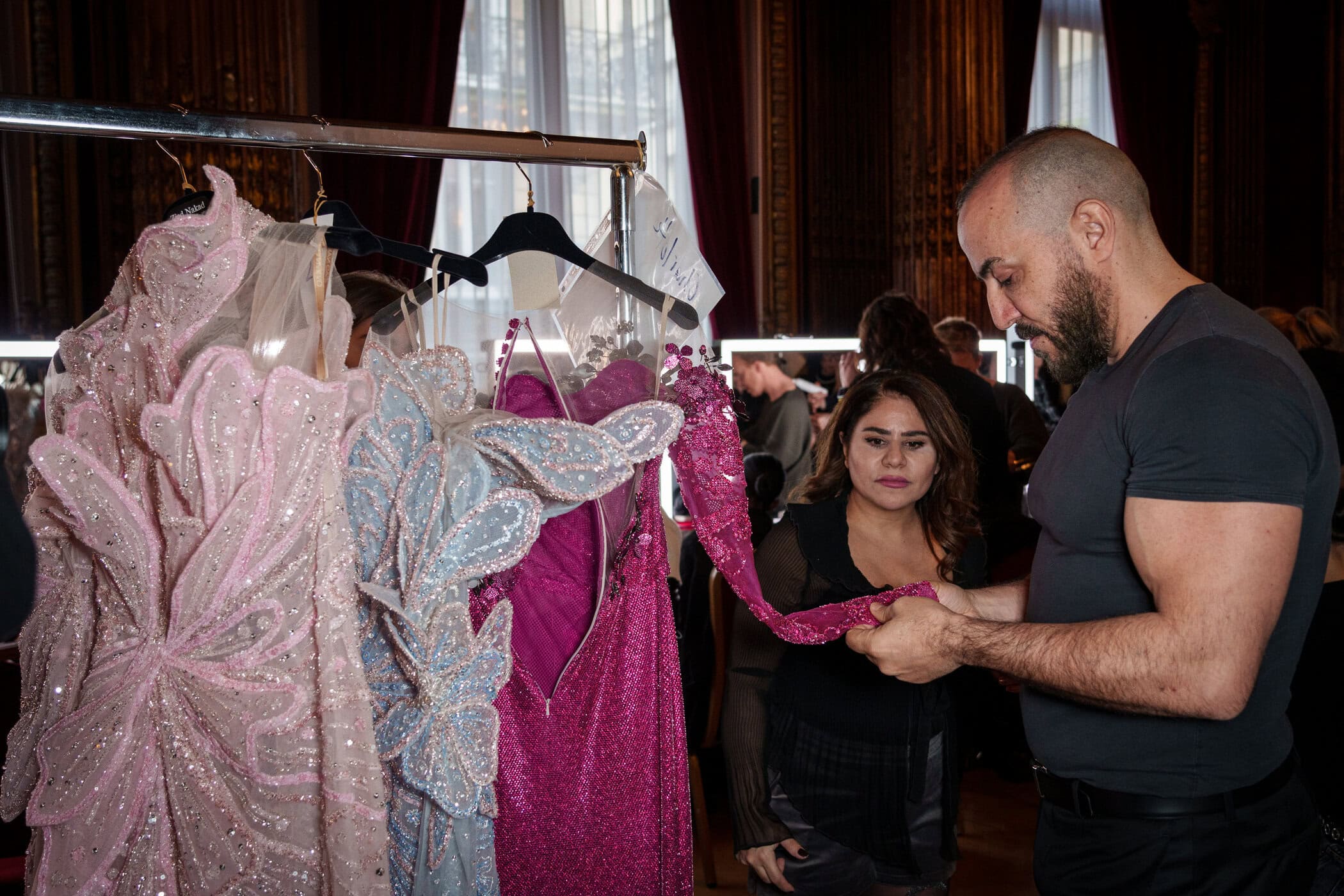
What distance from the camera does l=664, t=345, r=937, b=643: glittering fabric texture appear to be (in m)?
1.52

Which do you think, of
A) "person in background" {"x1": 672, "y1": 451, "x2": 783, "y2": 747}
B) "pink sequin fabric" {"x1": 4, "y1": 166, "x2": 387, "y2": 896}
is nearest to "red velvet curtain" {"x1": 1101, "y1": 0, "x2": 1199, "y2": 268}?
"person in background" {"x1": 672, "y1": 451, "x2": 783, "y2": 747}

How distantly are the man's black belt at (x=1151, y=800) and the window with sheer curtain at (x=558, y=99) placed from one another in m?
4.01

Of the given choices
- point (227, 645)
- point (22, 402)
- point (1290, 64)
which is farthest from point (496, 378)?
point (1290, 64)

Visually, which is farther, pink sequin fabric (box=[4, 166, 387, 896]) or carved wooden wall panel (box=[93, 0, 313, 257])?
carved wooden wall panel (box=[93, 0, 313, 257])

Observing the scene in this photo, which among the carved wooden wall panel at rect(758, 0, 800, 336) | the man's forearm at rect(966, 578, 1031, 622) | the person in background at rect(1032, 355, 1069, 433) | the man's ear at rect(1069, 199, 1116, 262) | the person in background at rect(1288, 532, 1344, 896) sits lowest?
the person in background at rect(1288, 532, 1344, 896)

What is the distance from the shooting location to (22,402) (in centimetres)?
266

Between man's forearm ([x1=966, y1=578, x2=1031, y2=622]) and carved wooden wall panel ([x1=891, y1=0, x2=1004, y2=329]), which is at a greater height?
carved wooden wall panel ([x1=891, y1=0, x2=1004, y2=329])

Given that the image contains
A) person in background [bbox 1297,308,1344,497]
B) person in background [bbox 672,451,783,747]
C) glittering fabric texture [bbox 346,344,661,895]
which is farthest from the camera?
person in background [bbox 672,451,783,747]

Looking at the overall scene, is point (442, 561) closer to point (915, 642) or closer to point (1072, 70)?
point (915, 642)

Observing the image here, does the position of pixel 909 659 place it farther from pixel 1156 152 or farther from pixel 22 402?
pixel 1156 152

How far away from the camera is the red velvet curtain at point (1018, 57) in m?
6.49

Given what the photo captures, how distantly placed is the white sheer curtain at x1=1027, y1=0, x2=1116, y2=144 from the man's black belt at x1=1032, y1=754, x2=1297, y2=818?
19.9 feet

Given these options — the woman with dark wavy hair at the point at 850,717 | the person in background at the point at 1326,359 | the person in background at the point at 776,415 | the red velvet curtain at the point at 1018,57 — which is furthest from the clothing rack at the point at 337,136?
the red velvet curtain at the point at 1018,57

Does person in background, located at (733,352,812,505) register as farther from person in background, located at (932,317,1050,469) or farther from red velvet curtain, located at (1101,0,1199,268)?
red velvet curtain, located at (1101,0,1199,268)
